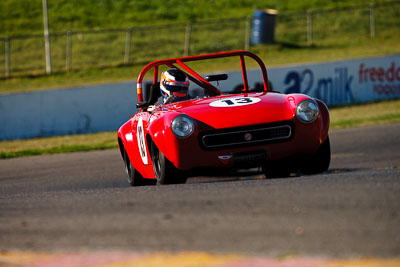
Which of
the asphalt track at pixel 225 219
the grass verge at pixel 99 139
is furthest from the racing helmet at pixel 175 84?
the grass verge at pixel 99 139

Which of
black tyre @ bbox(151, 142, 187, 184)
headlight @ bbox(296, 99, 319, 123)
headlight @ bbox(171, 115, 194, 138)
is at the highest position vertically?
headlight @ bbox(296, 99, 319, 123)

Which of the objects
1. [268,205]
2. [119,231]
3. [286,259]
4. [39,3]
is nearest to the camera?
[286,259]

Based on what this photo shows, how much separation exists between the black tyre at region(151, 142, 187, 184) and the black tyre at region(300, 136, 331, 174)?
46.0 inches

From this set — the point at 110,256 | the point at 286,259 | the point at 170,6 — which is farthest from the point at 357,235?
the point at 170,6

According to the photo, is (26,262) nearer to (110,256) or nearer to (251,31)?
(110,256)

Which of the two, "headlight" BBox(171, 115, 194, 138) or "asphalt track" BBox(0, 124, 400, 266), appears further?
"headlight" BBox(171, 115, 194, 138)

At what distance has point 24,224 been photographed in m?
4.61

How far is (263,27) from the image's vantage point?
3158cm

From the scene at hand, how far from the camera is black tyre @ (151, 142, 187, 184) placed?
6633mm

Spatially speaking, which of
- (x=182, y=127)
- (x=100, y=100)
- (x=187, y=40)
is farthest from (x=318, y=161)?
(x=187, y=40)

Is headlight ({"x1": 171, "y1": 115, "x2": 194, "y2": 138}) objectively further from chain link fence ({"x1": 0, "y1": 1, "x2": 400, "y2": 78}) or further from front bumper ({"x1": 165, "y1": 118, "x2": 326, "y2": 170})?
chain link fence ({"x1": 0, "y1": 1, "x2": 400, "y2": 78})

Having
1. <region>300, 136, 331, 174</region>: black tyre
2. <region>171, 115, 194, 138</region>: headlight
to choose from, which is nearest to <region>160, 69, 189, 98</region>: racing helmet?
<region>171, 115, 194, 138</region>: headlight

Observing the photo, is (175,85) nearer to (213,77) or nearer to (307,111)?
(213,77)

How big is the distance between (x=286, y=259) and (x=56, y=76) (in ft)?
87.8
